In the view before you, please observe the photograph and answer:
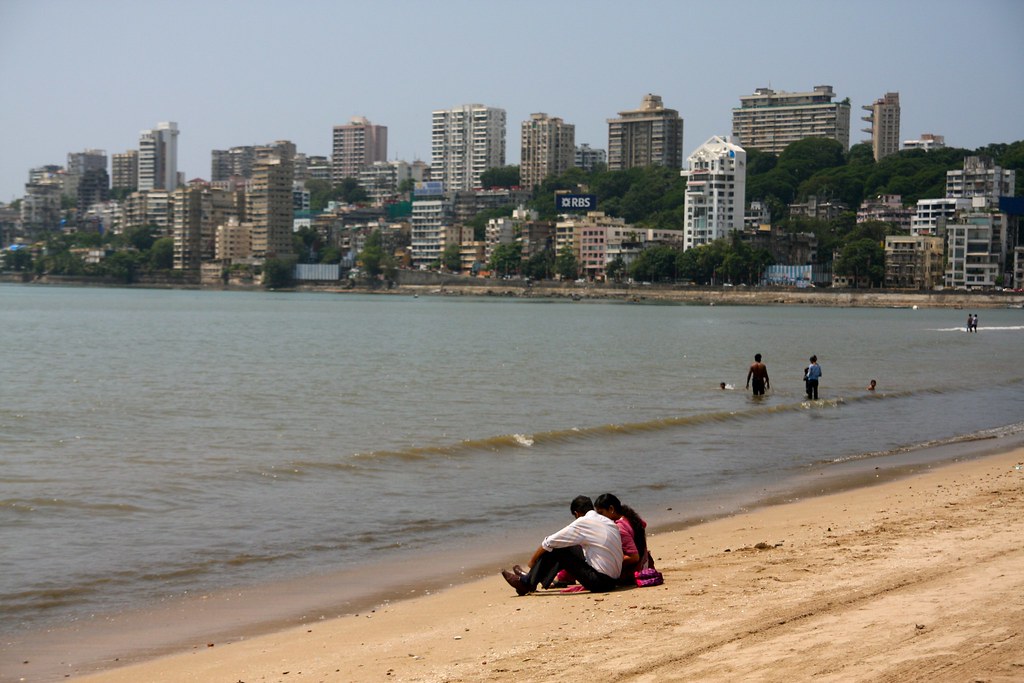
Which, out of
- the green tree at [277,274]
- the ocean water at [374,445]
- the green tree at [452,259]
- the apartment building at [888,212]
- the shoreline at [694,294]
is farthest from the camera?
the green tree at [277,274]

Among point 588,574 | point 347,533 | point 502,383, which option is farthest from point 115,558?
point 502,383

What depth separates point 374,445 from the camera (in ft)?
63.1

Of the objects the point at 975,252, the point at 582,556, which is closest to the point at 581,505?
the point at 582,556

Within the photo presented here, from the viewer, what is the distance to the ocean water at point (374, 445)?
10953mm

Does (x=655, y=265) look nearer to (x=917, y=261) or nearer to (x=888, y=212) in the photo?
(x=917, y=261)

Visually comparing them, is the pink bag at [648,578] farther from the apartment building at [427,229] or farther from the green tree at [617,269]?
the apartment building at [427,229]

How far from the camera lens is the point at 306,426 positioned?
22234 mm

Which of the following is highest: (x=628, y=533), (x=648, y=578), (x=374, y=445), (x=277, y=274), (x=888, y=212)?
(x=888, y=212)

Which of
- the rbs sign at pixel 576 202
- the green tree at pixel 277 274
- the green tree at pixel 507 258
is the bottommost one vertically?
the green tree at pixel 277 274

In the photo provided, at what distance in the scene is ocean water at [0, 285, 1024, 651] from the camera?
1095 centimetres

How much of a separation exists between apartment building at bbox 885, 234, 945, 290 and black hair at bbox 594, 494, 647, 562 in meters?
140

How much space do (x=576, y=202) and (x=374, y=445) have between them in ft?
564

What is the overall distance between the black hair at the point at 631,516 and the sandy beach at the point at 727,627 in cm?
39

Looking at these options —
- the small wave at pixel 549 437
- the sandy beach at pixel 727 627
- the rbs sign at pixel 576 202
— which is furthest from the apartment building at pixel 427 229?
the sandy beach at pixel 727 627
